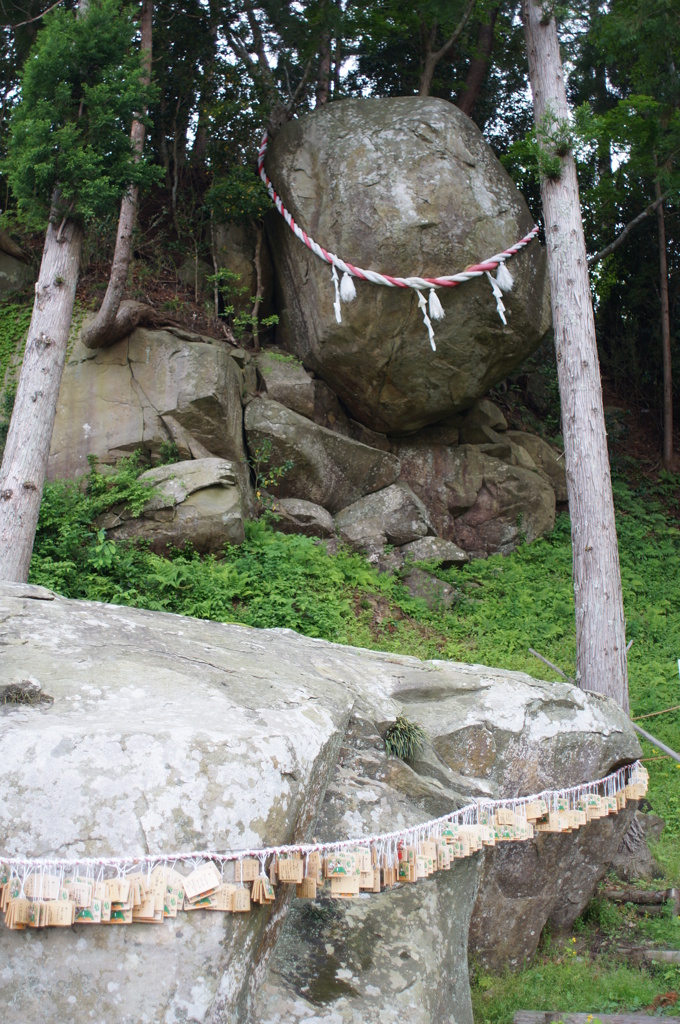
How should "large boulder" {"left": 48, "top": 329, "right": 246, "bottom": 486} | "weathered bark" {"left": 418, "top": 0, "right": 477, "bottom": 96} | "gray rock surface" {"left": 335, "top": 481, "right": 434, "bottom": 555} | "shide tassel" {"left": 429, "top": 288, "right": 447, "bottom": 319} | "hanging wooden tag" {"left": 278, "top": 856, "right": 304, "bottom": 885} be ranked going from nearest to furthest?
"hanging wooden tag" {"left": 278, "top": 856, "right": 304, "bottom": 885} → "large boulder" {"left": 48, "top": 329, "right": 246, "bottom": 486} → "shide tassel" {"left": 429, "top": 288, "right": 447, "bottom": 319} → "gray rock surface" {"left": 335, "top": 481, "right": 434, "bottom": 555} → "weathered bark" {"left": 418, "top": 0, "right": 477, "bottom": 96}

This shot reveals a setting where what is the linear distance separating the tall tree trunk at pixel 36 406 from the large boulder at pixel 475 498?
5.71m

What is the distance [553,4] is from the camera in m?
8.73

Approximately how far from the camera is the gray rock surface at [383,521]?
35.0ft

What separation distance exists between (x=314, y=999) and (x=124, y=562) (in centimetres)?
530

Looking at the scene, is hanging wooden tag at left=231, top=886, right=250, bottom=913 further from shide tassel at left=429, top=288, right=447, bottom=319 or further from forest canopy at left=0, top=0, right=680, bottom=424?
shide tassel at left=429, top=288, right=447, bottom=319

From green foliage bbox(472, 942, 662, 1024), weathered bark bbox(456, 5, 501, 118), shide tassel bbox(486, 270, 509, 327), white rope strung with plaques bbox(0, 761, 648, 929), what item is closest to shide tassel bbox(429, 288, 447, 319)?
shide tassel bbox(486, 270, 509, 327)

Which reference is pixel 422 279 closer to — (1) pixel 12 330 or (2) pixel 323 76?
(2) pixel 323 76

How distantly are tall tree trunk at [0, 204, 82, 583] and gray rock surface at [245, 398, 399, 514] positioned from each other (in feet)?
10.8

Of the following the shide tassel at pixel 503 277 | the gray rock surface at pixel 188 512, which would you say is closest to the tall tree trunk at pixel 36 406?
the gray rock surface at pixel 188 512

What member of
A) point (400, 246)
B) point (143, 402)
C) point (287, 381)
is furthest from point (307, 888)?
point (400, 246)

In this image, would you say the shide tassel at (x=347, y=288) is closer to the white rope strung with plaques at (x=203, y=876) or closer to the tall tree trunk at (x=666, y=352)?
the tall tree trunk at (x=666, y=352)

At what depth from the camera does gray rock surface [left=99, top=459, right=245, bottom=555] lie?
871 cm

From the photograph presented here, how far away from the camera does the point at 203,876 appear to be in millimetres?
2986

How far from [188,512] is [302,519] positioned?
1.86 m
